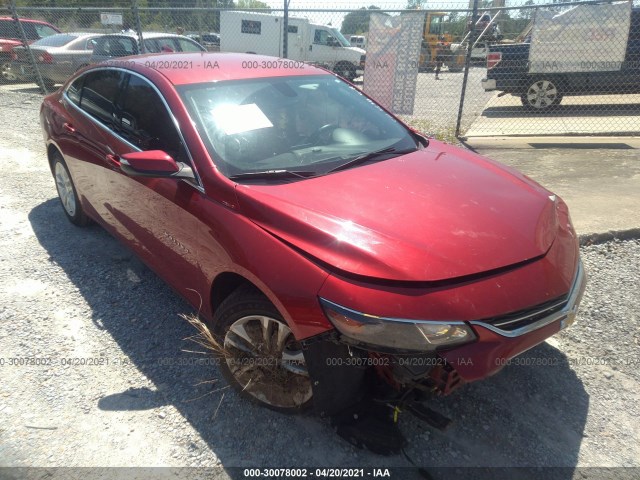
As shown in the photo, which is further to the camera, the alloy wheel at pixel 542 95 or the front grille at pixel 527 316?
the alloy wheel at pixel 542 95

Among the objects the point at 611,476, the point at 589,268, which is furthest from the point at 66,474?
the point at 589,268

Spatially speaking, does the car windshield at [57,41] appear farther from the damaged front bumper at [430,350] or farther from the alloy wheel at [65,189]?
the damaged front bumper at [430,350]

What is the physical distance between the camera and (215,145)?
8.50 ft

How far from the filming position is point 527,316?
1998 mm

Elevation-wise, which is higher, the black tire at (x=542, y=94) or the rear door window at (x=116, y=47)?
the rear door window at (x=116, y=47)

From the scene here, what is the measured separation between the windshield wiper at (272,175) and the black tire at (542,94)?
8.40 metres

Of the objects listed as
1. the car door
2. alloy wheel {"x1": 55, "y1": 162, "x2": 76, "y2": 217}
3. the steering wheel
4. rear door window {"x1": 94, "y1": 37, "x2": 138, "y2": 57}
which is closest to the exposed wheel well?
the car door

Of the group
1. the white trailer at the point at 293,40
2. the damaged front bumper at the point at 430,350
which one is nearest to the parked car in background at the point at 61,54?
the white trailer at the point at 293,40

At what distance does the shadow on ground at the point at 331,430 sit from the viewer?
222cm

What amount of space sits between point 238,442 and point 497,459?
126 centimetres

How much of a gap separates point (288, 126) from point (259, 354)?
1422 millimetres

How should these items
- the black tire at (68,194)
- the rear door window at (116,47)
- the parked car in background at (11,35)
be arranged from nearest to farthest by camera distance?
1. the black tire at (68,194)
2. the rear door window at (116,47)
3. the parked car in background at (11,35)

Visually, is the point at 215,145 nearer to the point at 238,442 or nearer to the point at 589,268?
the point at 238,442

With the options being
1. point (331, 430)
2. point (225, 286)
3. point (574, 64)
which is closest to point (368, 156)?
point (225, 286)
